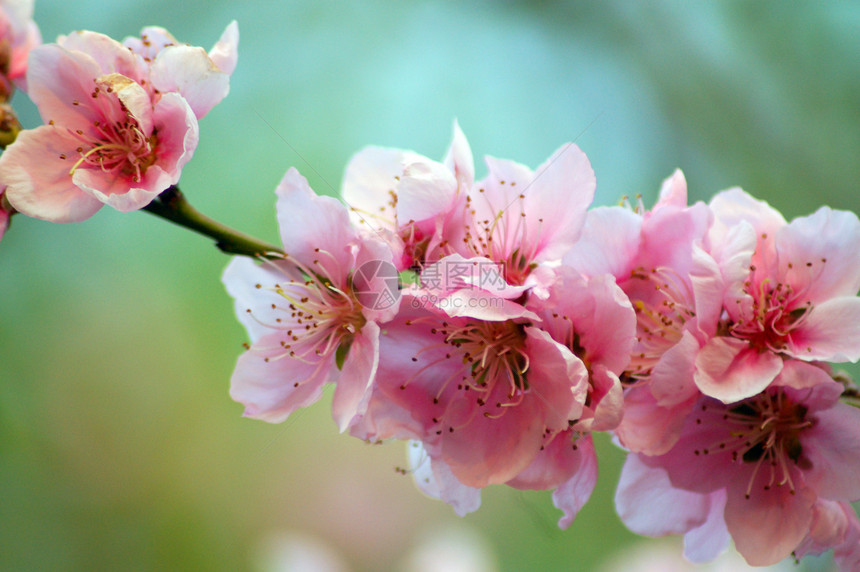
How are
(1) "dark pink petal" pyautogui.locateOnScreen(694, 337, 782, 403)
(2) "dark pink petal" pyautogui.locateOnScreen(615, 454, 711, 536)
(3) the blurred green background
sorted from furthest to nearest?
(3) the blurred green background → (2) "dark pink petal" pyautogui.locateOnScreen(615, 454, 711, 536) → (1) "dark pink petal" pyautogui.locateOnScreen(694, 337, 782, 403)

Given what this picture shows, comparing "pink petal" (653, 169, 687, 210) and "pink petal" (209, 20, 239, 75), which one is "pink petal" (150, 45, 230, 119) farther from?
"pink petal" (653, 169, 687, 210)

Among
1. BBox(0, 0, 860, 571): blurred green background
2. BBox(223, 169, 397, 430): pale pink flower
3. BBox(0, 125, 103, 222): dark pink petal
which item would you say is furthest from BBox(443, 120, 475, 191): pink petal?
BBox(0, 0, 860, 571): blurred green background

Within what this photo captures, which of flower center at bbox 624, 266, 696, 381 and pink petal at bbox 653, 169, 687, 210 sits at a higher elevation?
pink petal at bbox 653, 169, 687, 210

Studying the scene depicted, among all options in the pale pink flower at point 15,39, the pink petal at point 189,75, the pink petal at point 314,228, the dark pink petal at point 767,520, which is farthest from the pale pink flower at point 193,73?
the dark pink petal at point 767,520

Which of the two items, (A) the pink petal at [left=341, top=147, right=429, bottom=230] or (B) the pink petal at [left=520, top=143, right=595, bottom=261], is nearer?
(B) the pink petal at [left=520, top=143, right=595, bottom=261]

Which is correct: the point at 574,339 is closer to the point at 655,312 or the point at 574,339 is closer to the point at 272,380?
the point at 655,312

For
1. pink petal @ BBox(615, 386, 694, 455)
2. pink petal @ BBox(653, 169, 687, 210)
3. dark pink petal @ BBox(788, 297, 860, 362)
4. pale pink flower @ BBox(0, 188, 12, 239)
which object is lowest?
pale pink flower @ BBox(0, 188, 12, 239)

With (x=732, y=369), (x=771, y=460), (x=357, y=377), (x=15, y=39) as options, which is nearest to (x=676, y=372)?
(x=732, y=369)
